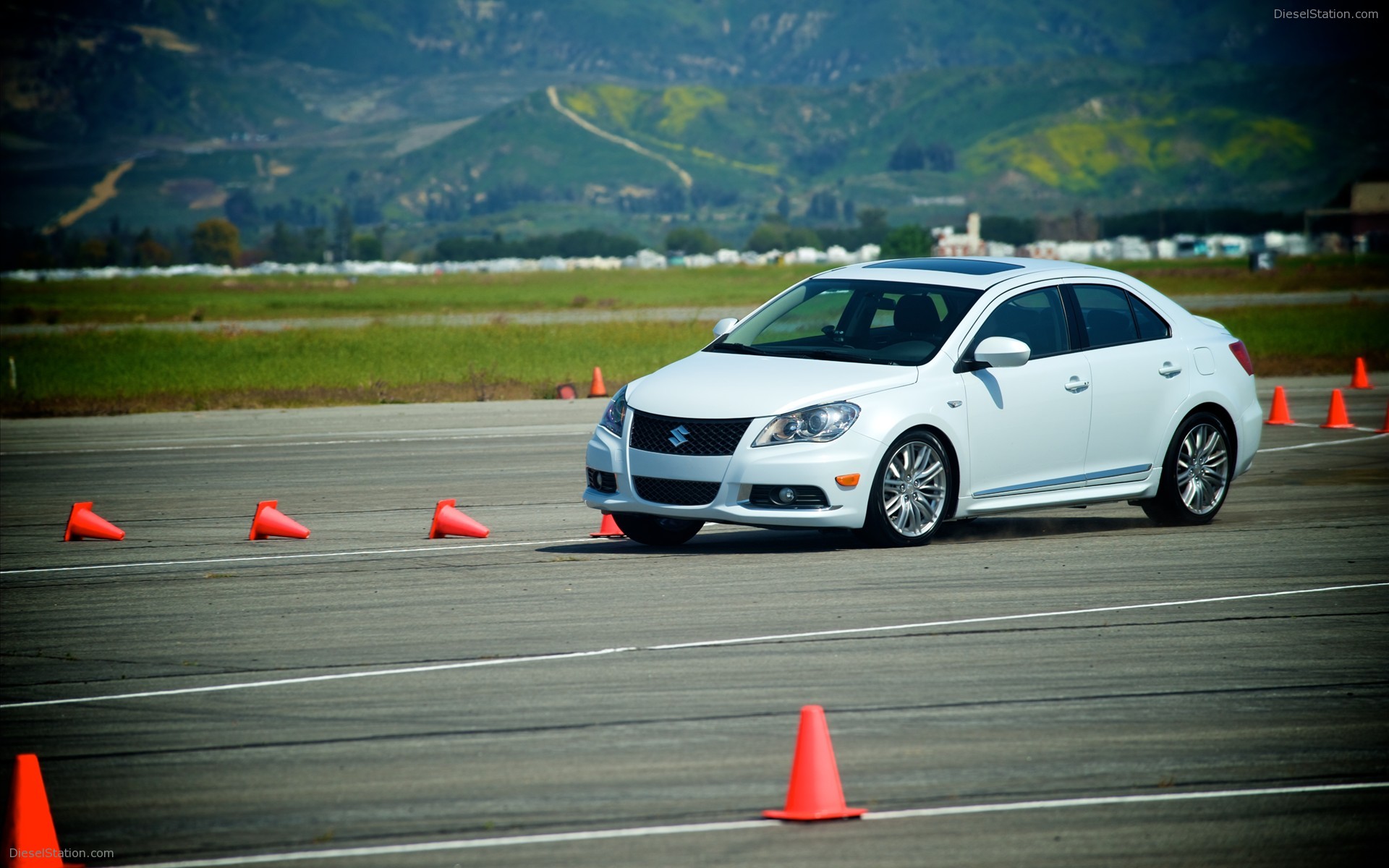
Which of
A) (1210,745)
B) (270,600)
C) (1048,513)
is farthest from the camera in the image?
(1048,513)

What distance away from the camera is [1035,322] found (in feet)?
38.4

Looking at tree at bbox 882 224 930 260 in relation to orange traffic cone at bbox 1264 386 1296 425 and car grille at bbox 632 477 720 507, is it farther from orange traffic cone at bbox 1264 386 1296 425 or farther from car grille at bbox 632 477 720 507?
car grille at bbox 632 477 720 507

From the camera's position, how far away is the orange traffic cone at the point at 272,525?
12469 millimetres

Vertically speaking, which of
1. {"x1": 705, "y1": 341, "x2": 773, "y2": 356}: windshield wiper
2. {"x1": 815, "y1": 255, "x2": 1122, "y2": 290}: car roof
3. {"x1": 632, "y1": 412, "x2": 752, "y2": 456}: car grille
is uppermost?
{"x1": 815, "y1": 255, "x2": 1122, "y2": 290}: car roof

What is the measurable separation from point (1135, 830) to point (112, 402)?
26.3 metres

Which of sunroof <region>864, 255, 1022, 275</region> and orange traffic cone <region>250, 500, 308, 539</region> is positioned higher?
sunroof <region>864, 255, 1022, 275</region>

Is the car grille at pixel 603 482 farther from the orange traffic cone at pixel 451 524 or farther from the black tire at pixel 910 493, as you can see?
the black tire at pixel 910 493

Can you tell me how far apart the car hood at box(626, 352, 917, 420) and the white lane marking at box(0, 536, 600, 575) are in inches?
63.0

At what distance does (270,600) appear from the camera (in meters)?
9.84

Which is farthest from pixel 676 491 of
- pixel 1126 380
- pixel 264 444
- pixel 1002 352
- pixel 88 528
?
pixel 264 444

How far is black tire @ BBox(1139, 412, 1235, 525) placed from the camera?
40.1ft

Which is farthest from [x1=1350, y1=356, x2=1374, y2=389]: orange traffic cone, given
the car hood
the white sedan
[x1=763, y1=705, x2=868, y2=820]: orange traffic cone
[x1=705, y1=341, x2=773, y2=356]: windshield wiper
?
[x1=763, y1=705, x2=868, y2=820]: orange traffic cone

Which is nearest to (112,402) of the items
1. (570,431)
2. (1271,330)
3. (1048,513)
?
(570,431)

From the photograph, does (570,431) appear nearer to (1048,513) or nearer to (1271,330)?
(1048,513)
